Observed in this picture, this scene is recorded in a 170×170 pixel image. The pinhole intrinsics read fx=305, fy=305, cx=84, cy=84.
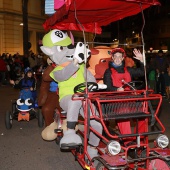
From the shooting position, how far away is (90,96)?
398 centimetres

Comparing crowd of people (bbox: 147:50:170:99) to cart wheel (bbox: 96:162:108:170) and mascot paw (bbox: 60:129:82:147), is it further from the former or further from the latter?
cart wheel (bbox: 96:162:108:170)

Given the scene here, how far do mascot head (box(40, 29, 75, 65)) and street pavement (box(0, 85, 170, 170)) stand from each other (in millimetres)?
1657

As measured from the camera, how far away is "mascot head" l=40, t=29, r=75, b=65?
523 cm

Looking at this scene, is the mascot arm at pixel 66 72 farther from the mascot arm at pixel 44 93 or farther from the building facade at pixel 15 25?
the building facade at pixel 15 25

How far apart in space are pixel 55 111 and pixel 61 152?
830 mm

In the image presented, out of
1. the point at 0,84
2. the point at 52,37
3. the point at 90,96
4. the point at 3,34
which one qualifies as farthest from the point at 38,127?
the point at 3,34

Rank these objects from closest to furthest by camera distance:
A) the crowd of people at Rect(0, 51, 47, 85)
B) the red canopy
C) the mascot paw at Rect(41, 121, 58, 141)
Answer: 1. the red canopy
2. the mascot paw at Rect(41, 121, 58, 141)
3. the crowd of people at Rect(0, 51, 47, 85)

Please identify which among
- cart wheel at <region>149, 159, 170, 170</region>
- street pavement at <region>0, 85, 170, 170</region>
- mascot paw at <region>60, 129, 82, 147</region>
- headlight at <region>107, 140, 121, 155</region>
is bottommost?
street pavement at <region>0, 85, 170, 170</region>

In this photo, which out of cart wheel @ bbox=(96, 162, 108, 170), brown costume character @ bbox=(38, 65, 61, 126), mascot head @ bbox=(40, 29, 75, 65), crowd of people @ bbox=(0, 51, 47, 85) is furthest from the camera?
crowd of people @ bbox=(0, 51, 47, 85)

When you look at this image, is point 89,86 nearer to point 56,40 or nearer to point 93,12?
Answer: point 56,40

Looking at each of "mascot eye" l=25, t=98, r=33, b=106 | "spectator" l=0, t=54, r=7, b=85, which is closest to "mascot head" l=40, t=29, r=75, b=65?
"mascot eye" l=25, t=98, r=33, b=106

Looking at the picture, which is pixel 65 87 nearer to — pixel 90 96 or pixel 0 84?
pixel 90 96

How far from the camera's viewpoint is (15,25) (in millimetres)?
24953

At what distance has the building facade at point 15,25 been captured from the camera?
934 inches
